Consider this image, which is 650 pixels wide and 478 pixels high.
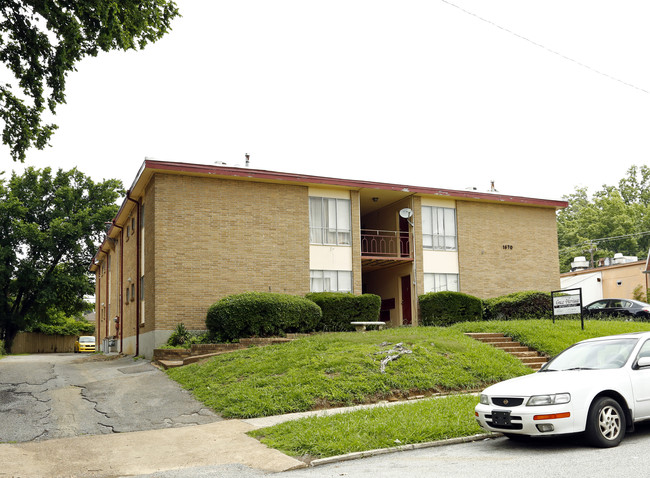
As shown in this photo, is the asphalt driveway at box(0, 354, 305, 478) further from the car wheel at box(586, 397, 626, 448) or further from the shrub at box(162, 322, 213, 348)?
the car wheel at box(586, 397, 626, 448)

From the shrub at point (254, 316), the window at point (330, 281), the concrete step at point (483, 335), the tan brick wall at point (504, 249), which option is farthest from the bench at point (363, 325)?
the tan brick wall at point (504, 249)

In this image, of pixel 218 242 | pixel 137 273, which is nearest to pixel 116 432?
pixel 218 242

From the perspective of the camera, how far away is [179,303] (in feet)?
66.4

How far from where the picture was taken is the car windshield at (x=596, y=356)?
873 cm

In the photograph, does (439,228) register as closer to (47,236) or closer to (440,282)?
(440,282)

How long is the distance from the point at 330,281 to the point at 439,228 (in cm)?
563

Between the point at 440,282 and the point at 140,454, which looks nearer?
the point at 140,454

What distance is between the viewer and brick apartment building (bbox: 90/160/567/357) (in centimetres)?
2069

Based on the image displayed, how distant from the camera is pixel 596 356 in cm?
905

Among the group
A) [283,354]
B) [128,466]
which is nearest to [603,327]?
[283,354]

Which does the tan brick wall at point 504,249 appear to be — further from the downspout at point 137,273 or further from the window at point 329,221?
the downspout at point 137,273

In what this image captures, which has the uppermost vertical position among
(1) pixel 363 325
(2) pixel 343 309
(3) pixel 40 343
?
(2) pixel 343 309

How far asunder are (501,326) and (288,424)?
426 inches

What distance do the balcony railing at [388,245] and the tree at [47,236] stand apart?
21.8m
